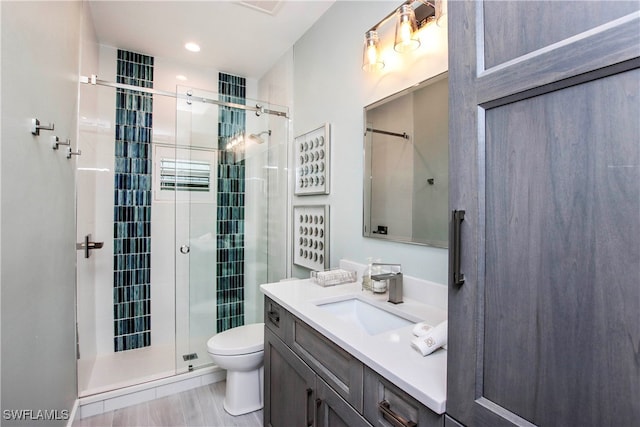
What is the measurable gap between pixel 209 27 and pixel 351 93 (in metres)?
1.28

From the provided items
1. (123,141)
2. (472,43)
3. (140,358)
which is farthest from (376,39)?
(140,358)

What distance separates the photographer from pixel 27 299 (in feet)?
3.55

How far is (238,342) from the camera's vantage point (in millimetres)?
1959

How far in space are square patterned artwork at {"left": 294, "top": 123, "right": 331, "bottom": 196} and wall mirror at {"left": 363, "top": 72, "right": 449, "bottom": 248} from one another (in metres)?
0.37

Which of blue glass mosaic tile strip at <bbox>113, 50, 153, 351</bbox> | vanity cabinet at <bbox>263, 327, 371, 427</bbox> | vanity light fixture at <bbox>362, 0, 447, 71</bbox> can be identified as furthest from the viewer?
blue glass mosaic tile strip at <bbox>113, 50, 153, 351</bbox>

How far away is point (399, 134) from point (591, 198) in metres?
1.13

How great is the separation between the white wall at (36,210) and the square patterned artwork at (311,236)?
4.63 feet

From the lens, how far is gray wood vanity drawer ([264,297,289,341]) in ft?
4.63

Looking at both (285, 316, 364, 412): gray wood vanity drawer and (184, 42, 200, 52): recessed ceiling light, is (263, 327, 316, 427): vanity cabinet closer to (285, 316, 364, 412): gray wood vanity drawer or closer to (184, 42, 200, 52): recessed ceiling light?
(285, 316, 364, 412): gray wood vanity drawer

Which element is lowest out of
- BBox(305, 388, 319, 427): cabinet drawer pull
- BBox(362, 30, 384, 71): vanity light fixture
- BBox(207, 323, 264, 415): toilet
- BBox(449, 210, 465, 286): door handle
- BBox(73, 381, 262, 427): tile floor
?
BBox(73, 381, 262, 427): tile floor

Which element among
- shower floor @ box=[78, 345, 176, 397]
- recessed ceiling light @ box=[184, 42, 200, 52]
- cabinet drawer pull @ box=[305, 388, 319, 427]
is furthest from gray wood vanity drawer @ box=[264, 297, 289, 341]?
recessed ceiling light @ box=[184, 42, 200, 52]

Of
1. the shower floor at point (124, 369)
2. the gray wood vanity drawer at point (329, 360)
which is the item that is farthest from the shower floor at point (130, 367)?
the gray wood vanity drawer at point (329, 360)

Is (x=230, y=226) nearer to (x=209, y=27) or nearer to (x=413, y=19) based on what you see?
(x=209, y=27)

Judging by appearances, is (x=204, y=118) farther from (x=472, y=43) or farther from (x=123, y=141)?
(x=472, y=43)
